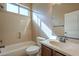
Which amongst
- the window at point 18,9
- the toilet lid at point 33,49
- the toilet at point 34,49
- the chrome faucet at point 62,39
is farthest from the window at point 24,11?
the chrome faucet at point 62,39

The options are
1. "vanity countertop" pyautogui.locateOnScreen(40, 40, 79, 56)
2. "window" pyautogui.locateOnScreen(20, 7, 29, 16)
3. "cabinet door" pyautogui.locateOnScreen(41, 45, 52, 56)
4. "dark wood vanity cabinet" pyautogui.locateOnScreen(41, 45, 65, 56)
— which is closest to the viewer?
"vanity countertop" pyautogui.locateOnScreen(40, 40, 79, 56)

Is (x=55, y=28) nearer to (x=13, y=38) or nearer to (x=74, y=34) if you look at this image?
(x=74, y=34)

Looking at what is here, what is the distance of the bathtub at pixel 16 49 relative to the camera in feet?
5.66

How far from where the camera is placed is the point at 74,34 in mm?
1665

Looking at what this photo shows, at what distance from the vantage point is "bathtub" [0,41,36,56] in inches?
67.9

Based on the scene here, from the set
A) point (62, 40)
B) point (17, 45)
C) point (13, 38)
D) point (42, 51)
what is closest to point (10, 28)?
point (13, 38)

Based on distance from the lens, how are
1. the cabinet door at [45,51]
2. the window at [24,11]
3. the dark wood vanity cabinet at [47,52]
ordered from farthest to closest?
the window at [24,11]
the cabinet door at [45,51]
the dark wood vanity cabinet at [47,52]

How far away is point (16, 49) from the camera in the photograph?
184 cm

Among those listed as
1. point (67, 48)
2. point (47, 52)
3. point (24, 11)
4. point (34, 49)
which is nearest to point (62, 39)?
point (67, 48)

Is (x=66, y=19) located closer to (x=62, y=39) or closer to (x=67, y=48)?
(x=62, y=39)

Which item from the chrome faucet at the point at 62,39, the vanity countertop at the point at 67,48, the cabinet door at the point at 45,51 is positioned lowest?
the cabinet door at the point at 45,51

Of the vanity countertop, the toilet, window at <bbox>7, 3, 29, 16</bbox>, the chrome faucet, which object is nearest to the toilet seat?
the toilet

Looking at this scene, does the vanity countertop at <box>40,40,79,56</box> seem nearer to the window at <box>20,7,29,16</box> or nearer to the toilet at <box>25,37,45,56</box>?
the toilet at <box>25,37,45,56</box>

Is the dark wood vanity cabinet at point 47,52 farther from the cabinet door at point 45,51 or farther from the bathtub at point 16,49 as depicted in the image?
the bathtub at point 16,49
